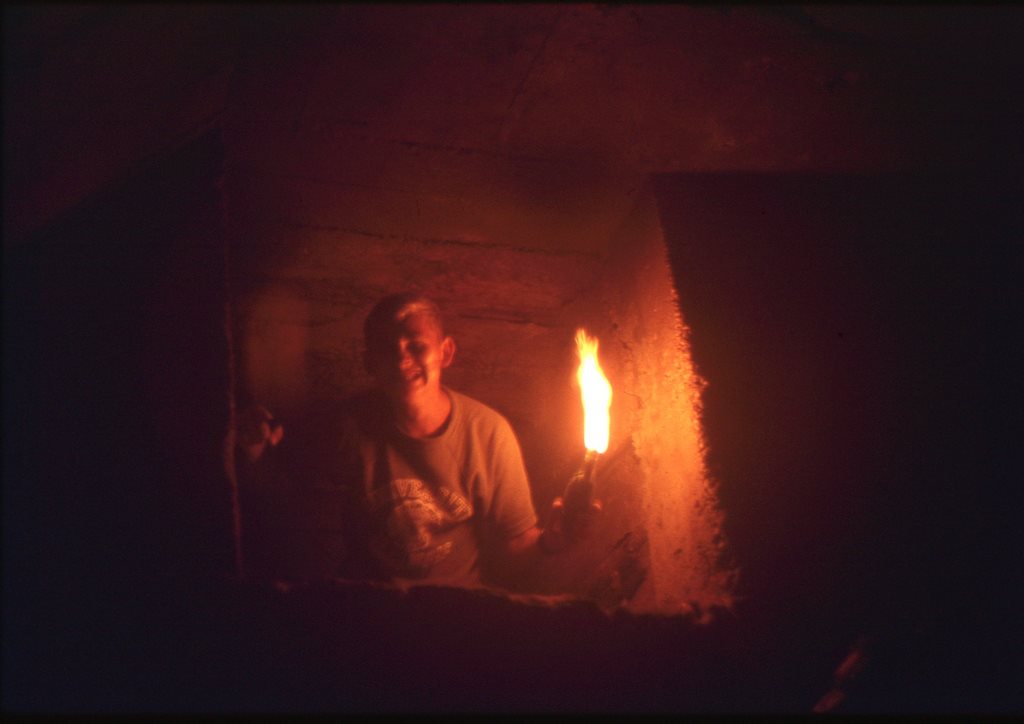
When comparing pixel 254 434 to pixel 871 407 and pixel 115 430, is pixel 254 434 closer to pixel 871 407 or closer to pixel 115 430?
pixel 115 430

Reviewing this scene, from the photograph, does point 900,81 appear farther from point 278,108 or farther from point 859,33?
point 278,108

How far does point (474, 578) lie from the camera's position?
105 inches

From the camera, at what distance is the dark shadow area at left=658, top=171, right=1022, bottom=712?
66.0 inches

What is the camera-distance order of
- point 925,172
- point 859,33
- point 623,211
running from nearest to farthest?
point 859,33 < point 925,172 < point 623,211

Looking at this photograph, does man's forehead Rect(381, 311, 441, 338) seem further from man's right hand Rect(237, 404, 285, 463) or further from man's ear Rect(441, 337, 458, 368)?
man's right hand Rect(237, 404, 285, 463)

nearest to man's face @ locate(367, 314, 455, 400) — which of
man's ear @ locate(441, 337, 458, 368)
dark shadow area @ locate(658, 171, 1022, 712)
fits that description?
man's ear @ locate(441, 337, 458, 368)

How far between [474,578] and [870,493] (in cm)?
154

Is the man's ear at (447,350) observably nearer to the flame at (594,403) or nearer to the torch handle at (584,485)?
the flame at (594,403)

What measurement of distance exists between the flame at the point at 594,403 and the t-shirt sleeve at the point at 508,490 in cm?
54

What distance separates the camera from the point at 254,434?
214 cm

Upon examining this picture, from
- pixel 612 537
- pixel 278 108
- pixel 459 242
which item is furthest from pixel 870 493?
pixel 278 108

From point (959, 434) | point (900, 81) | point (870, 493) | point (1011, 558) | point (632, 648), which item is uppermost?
point (900, 81)

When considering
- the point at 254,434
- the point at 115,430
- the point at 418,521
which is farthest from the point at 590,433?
the point at 115,430

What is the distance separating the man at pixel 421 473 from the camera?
2.53 meters
